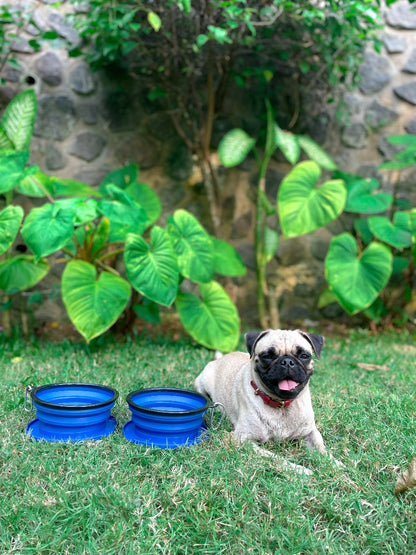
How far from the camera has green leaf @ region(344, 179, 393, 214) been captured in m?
3.66

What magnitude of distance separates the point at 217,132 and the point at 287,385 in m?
2.72

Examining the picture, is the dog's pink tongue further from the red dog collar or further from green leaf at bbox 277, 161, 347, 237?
green leaf at bbox 277, 161, 347, 237

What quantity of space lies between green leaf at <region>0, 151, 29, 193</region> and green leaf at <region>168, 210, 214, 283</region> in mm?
905

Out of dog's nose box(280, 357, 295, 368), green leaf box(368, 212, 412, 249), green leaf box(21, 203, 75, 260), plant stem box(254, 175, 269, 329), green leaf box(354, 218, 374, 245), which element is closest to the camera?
dog's nose box(280, 357, 295, 368)

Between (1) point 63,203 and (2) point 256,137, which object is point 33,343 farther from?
(2) point 256,137

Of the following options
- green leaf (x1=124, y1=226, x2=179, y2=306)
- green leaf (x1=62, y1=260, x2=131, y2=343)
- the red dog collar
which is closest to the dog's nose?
the red dog collar

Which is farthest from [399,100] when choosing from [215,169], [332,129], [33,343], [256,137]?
[33,343]

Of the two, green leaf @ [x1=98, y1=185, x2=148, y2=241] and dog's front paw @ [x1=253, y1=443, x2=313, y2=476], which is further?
green leaf @ [x1=98, y1=185, x2=148, y2=241]

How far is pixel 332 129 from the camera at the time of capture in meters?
4.12

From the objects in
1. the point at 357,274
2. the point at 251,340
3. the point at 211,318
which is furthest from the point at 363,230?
the point at 251,340

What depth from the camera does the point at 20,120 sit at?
3.28 m

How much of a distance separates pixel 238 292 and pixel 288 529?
2.78 metres

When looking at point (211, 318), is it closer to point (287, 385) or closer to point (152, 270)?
point (152, 270)

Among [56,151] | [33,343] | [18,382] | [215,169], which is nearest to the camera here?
[18,382]
